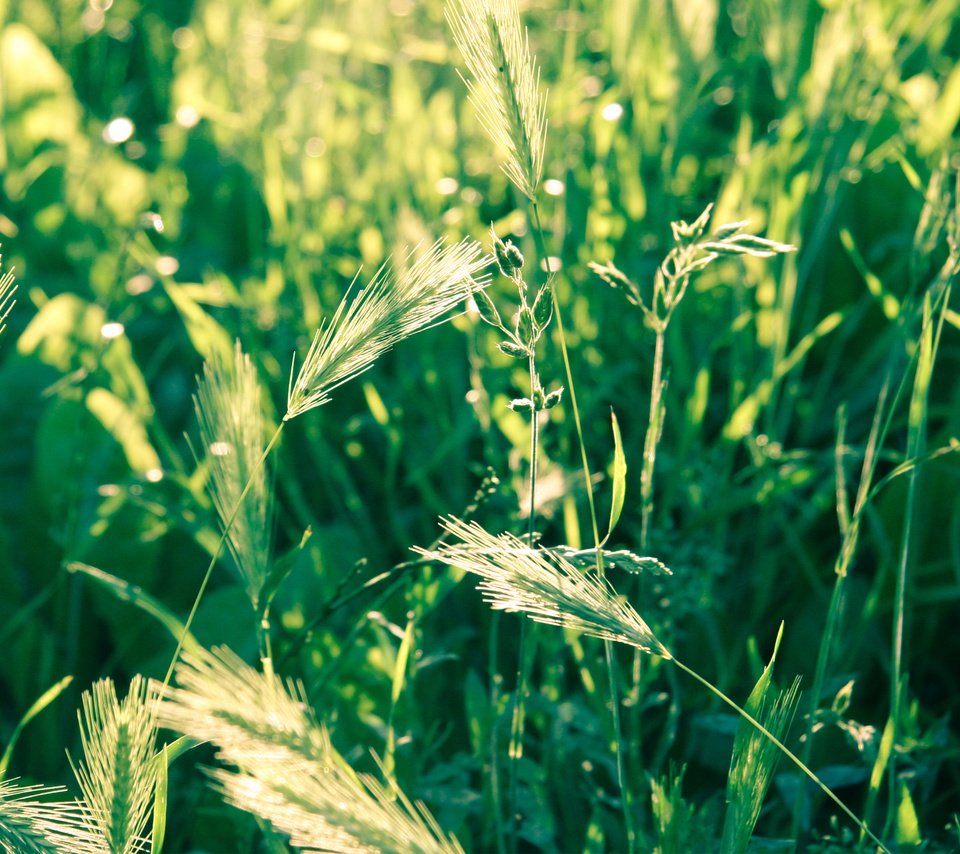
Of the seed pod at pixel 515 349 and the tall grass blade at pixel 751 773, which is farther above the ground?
the seed pod at pixel 515 349

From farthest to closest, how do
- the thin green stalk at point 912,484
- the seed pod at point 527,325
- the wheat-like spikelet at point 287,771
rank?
the thin green stalk at point 912,484, the seed pod at point 527,325, the wheat-like spikelet at point 287,771

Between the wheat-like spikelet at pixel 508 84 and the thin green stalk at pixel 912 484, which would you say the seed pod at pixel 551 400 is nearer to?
the wheat-like spikelet at pixel 508 84

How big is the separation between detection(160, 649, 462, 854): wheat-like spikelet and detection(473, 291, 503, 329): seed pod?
23 centimetres

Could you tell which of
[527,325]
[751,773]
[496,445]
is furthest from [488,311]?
[496,445]

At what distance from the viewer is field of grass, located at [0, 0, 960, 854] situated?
59 centimetres

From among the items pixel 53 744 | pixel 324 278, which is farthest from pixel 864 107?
pixel 53 744

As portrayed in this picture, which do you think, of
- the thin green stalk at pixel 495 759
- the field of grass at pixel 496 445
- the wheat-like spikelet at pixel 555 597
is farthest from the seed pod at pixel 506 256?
the thin green stalk at pixel 495 759

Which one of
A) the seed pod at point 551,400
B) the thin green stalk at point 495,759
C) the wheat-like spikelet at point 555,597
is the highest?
the seed pod at point 551,400

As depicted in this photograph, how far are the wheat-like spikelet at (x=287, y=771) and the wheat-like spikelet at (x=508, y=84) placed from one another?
295 mm

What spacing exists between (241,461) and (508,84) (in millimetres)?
291

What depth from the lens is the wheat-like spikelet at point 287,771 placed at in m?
0.45

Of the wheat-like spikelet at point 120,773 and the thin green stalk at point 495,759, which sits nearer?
the wheat-like spikelet at point 120,773

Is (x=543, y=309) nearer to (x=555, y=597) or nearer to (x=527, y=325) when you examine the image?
(x=527, y=325)

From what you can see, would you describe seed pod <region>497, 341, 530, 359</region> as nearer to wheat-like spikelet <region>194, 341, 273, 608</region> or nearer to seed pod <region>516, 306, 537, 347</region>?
seed pod <region>516, 306, 537, 347</region>
